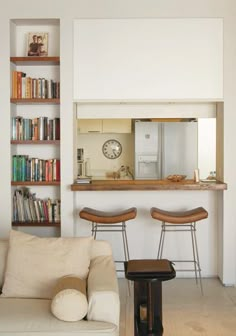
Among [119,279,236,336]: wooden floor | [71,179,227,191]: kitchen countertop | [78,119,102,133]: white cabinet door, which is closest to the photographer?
[119,279,236,336]: wooden floor

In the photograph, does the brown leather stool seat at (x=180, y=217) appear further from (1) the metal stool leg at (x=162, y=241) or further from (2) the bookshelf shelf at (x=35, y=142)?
(2) the bookshelf shelf at (x=35, y=142)

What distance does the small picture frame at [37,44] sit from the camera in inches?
205

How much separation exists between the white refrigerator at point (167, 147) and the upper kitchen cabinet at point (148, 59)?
114cm

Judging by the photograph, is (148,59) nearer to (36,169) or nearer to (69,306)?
(36,169)

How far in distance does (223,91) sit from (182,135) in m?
1.30

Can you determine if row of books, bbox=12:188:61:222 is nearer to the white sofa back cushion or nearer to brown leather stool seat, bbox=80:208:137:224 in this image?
brown leather stool seat, bbox=80:208:137:224

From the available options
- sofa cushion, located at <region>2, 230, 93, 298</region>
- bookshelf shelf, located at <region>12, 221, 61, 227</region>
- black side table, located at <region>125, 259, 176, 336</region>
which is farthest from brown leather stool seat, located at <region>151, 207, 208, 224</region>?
sofa cushion, located at <region>2, 230, 93, 298</region>

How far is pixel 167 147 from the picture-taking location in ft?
20.3

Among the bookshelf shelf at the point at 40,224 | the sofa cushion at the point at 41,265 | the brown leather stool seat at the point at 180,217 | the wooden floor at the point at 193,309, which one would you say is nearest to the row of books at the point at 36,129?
the bookshelf shelf at the point at 40,224

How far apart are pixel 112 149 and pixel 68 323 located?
4621mm

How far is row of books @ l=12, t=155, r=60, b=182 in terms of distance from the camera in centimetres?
516

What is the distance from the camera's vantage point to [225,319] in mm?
3965

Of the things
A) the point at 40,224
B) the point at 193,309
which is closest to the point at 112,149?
the point at 40,224

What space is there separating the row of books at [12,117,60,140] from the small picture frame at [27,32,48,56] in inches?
28.4
